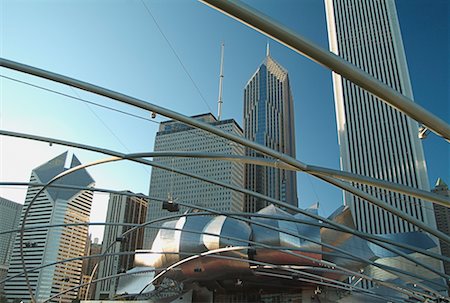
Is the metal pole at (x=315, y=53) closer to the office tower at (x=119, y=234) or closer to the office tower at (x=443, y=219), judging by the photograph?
the office tower at (x=443, y=219)

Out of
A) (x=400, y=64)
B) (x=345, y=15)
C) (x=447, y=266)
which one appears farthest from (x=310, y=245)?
(x=345, y=15)

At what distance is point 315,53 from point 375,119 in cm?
10912

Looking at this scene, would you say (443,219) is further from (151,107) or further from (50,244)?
(50,244)

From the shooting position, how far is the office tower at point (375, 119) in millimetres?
100438

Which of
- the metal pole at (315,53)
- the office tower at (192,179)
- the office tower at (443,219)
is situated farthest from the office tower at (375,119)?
the metal pole at (315,53)

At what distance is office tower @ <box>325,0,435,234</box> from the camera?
330 ft

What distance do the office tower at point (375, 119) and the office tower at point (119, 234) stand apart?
60.7 m

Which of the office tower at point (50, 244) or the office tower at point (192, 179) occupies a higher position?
the office tower at point (192, 179)

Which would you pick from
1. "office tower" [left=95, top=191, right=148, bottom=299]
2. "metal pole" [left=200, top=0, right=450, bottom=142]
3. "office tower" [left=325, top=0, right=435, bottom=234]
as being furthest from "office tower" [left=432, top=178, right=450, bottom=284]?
"metal pole" [left=200, top=0, right=450, bottom=142]

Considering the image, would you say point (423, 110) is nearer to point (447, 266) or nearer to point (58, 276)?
point (447, 266)

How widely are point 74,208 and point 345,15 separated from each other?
10451 cm

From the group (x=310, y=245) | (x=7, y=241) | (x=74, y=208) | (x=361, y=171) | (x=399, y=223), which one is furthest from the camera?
(x=7, y=241)

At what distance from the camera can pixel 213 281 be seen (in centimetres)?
4731

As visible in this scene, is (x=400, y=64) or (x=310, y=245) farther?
(x=400, y=64)
